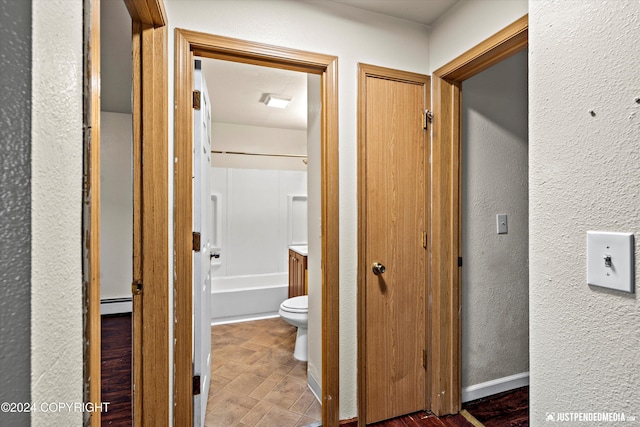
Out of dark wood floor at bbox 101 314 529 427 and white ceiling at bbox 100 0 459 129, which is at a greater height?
white ceiling at bbox 100 0 459 129

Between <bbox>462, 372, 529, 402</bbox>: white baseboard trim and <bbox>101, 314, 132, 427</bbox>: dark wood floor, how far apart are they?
209 cm

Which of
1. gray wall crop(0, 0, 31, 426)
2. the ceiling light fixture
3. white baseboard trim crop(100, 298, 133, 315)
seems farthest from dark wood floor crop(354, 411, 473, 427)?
white baseboard trim crop(100, 298, 133, 315)

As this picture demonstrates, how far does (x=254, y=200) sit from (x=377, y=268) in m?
2.61

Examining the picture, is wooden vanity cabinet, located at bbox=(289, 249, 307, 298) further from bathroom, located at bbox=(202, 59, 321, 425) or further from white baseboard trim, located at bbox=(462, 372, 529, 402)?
white baseboard trim, located at bbox=(462, 372, 529, 402)

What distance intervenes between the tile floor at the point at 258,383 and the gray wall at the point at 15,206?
180 cm

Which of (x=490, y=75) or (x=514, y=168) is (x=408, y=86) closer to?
(x=490, y=75)

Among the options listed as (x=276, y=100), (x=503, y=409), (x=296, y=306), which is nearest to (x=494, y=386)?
(x=503, y=409)

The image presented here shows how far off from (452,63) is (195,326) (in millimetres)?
1925

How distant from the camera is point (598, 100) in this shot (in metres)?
0.75

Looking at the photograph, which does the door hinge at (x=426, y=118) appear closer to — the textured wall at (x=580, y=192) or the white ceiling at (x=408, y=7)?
the white ceiling at (x=408, y=7)

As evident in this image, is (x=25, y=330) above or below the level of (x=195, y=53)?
below

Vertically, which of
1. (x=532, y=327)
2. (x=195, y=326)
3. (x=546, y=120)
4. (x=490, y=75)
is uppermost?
(x=490, y=75)

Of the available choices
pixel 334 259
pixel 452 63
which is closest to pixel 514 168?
pixel 452 63

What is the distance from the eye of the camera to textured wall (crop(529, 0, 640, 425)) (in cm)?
69
